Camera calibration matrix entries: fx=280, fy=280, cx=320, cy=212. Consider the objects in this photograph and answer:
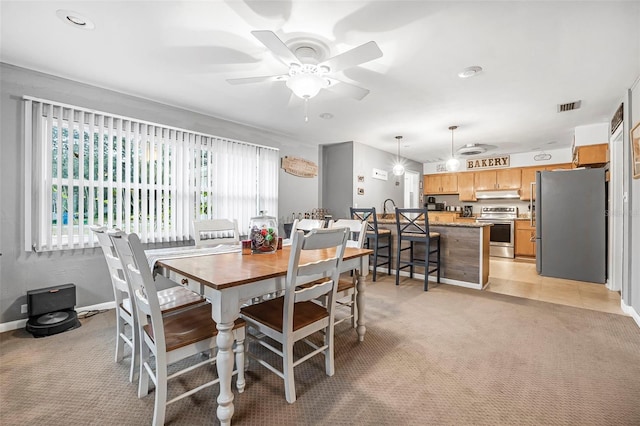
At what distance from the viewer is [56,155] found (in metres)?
2.69

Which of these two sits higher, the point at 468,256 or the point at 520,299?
the point at 468,256

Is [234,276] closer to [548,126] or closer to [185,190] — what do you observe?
[185,190]

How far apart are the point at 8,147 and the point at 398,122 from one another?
432 cm

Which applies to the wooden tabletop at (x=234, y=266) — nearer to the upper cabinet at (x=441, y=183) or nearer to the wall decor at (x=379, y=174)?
the wall decor at (x=379, y=174)

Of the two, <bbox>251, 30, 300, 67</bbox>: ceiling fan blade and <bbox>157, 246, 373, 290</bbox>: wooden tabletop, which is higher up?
<bbox>251, 30, 300, 67</bbox>: ceiling fan blade

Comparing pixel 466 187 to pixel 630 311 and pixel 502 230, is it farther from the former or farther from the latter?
pixel 630 311

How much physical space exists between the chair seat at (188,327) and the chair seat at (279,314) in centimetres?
16

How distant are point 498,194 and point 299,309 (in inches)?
255

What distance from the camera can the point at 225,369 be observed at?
1338 millimetres

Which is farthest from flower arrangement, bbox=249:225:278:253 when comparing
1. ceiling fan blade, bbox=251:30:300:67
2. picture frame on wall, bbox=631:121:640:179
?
picture frame on wall, bbox=631:121:640:179

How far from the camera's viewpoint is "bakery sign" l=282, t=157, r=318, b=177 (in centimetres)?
490

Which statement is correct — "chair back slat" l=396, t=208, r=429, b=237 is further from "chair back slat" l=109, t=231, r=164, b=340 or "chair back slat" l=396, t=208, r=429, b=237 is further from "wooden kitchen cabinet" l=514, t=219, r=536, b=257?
"wooden kitchen cabinet" l=514, t=219, r=536, b=257

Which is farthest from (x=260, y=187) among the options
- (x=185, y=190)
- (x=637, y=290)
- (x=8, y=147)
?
(x=637, y=290)

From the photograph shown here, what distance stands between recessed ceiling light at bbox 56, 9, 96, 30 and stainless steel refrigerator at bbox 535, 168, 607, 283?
5.83 m
